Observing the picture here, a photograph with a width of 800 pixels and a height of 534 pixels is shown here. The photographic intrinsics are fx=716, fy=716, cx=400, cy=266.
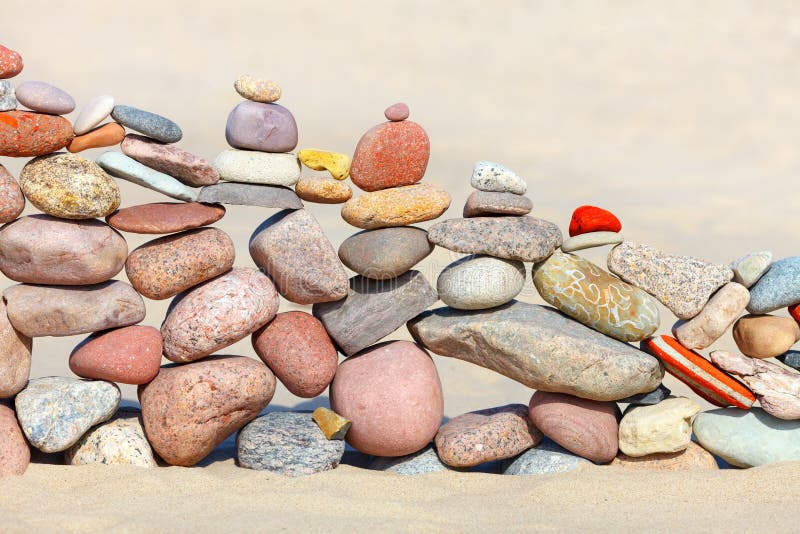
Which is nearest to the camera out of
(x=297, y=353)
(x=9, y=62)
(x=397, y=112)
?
(x=9, y=62)

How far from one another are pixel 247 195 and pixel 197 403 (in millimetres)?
1256

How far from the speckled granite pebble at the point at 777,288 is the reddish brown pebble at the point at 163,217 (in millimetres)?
3338

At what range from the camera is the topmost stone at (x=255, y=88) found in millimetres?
A: 4418

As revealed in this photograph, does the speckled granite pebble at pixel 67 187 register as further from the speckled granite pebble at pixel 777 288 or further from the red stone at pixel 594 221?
the speckled granite pebble at pixel 777 288

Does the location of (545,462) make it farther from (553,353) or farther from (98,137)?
(98,137)

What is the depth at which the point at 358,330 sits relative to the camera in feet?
14.7

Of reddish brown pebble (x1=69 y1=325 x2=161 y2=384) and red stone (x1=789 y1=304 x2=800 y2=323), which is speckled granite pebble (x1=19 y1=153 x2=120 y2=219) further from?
red stone (x1=789 y1=304 x2=800 y2=323)

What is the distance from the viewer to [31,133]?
398 centimetres

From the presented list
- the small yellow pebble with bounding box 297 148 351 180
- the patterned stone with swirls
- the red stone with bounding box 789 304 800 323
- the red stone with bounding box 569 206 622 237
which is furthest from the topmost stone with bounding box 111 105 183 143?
the red stone with bounding box 789 304 800 323

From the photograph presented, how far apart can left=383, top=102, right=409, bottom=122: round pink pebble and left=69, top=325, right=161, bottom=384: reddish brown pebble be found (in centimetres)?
194

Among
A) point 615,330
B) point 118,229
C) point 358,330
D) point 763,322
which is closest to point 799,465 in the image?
point 763,322

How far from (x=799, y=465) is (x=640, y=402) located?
3.00ft

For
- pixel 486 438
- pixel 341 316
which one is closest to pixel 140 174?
pixel 341 316

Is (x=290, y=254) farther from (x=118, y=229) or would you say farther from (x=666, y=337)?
(x=666, y=337)
